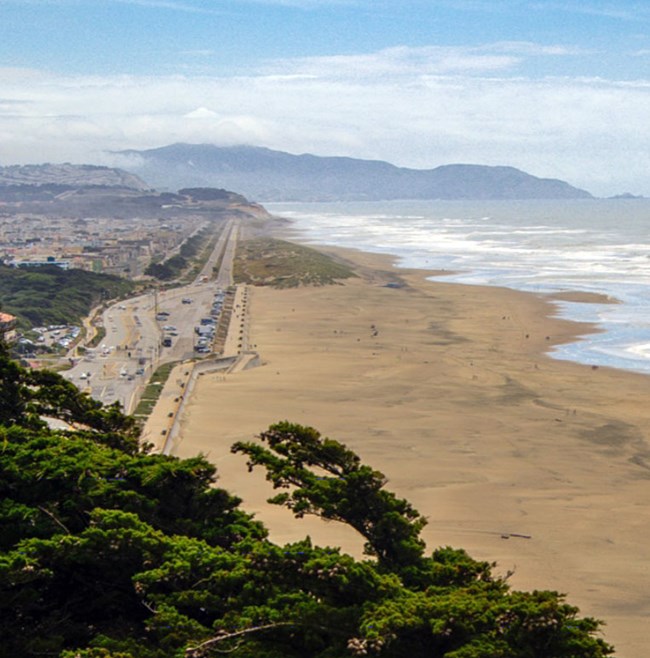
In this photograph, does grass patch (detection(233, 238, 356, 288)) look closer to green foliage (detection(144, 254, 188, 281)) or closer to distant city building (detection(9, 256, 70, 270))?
green foliage (detection(144, 254, 188, 281))

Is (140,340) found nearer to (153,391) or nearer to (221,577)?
(153,391)

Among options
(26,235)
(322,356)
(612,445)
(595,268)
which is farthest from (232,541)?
(26,235)

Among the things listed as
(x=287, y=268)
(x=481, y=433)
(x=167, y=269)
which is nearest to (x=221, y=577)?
(x=481, y=433)

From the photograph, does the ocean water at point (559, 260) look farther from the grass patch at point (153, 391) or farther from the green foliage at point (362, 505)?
the green foliage at point (362, 505)

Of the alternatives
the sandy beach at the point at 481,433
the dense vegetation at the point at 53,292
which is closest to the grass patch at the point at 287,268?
the dense vegetation at the point at 53,292

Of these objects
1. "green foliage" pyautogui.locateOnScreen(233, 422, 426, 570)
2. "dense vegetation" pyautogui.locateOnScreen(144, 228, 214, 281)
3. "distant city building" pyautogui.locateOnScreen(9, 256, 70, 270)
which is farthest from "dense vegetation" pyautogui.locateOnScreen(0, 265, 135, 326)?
"green foliage" pyautogui.locateOnScreen(233, 422, 426, 570)

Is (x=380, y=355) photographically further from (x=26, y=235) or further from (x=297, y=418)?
(x=26, y=235)
